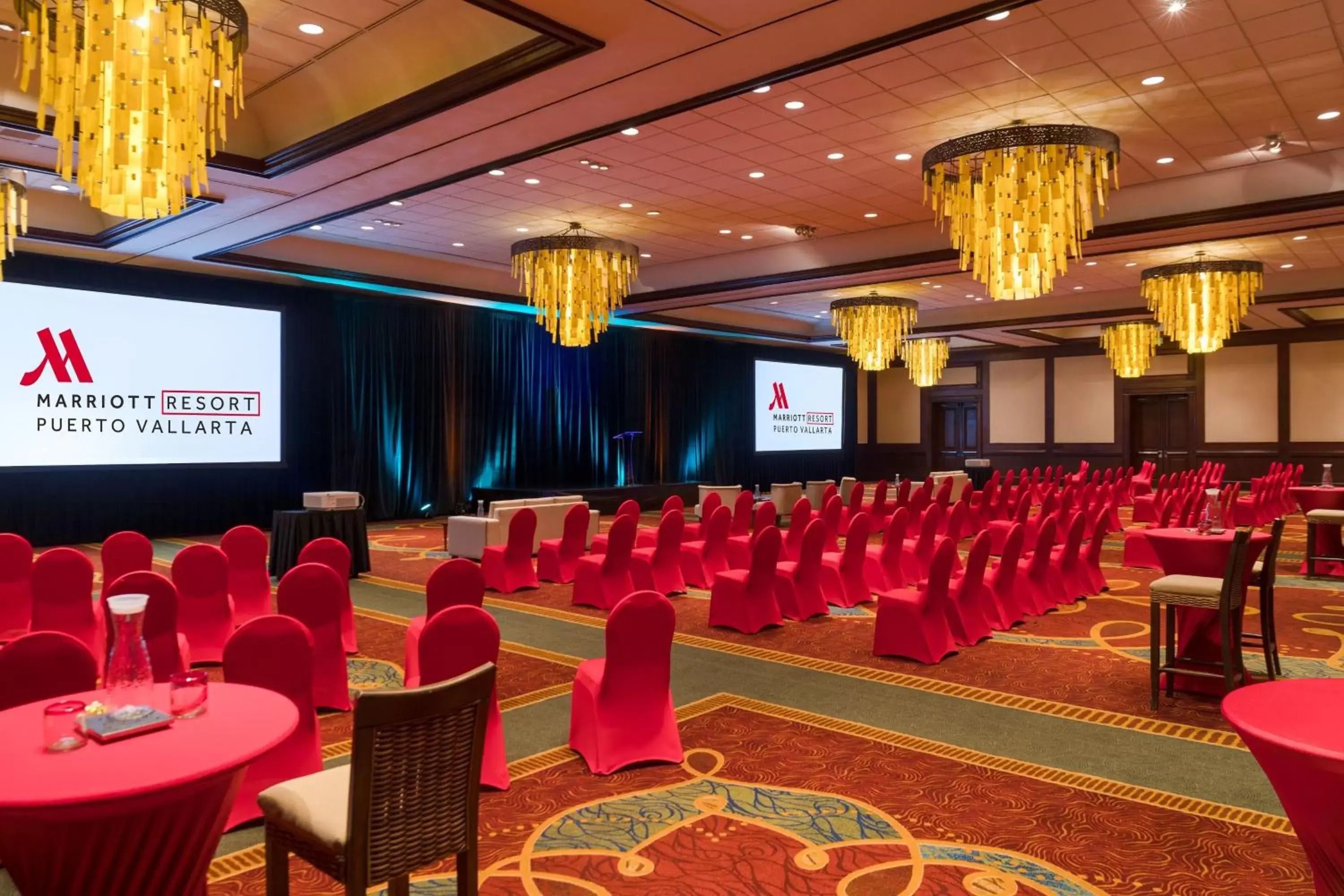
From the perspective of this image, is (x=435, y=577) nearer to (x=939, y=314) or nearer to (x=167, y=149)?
(x=167, y=149)

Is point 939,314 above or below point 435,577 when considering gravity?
above

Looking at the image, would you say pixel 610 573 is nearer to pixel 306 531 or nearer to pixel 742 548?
pixel 742 548

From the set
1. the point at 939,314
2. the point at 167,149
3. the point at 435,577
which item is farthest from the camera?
the point at 939,314

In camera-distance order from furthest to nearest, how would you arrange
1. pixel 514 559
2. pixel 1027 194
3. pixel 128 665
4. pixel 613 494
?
pixel 613 494, pixel 514 559, pixel 1027 194, pixel 128 665

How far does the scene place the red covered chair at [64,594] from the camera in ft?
17.3

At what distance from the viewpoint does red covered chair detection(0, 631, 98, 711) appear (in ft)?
9.53

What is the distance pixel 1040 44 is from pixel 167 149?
5.12 metres

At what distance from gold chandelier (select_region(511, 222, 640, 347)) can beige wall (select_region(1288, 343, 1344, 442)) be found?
671 inches

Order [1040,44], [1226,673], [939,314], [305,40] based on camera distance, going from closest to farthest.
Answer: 1. [1226,673]
2. [1040,44]
3. [305,40]
4. [939,314]

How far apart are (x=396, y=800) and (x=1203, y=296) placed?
10.6m

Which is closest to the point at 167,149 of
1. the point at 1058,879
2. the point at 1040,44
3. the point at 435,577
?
the point at 435,577

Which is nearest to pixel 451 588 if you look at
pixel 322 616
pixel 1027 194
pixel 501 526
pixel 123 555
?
pixel 322 616

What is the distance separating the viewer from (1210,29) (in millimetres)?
5801

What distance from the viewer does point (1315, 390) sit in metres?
19.9
